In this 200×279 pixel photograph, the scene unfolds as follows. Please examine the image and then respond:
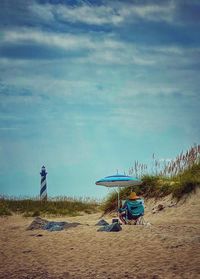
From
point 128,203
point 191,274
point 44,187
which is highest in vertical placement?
point 44,187

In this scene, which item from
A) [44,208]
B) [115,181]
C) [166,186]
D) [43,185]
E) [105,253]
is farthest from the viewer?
[43,185]

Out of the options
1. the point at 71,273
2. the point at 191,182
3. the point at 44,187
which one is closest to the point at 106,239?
the point at 71,273

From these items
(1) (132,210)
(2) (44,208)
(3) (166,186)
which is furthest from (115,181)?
(2) (44,208)

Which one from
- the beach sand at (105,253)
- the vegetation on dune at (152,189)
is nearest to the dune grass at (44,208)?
the vegetation on dune at (152,189)

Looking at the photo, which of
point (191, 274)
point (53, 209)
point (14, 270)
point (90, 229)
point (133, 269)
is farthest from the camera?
point (53, 209)

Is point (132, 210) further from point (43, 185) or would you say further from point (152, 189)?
point (43, 185)

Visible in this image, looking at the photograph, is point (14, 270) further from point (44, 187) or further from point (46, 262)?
point (44, 187)

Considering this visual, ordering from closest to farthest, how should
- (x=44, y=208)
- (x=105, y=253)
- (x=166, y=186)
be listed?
1. (x=105, y=253)
2. (x=166, y=186)
3. (x=44, y=208)

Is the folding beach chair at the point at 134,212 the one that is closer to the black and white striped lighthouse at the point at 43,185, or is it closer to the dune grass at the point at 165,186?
the dune grass at the point at 165,186

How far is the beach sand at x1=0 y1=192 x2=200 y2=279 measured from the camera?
8.90 m

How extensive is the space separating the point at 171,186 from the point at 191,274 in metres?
13.4

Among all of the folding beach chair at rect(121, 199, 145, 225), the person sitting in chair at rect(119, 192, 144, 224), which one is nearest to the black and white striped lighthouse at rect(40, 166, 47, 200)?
the person sitting in chair at rect(119, 192, 144, 224)

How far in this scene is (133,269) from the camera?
899 cm

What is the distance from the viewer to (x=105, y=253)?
35.2ft
